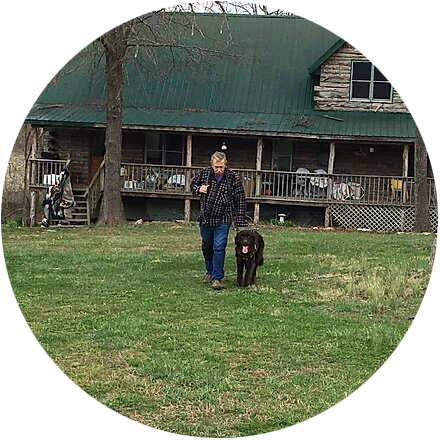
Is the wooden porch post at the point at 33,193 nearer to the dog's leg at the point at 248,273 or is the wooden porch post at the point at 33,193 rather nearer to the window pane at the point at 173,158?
the window pane at the point at 173,158

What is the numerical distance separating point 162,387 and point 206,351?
2.97ft

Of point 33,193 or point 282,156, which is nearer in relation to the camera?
point 33,193

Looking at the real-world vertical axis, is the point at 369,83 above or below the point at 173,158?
above

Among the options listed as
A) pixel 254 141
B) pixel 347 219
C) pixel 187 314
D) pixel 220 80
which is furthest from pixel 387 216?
pixel 187 314

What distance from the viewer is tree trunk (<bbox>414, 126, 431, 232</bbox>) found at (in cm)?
1858

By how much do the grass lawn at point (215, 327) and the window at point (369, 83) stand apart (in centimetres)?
942

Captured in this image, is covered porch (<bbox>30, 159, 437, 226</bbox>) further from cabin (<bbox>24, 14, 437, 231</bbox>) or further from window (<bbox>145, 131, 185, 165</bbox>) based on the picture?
window (<bbox>145, 131, 185, 165</bbox>)

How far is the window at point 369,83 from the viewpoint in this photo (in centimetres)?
2125

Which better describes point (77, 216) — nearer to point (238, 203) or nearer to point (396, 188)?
point (396, 188)

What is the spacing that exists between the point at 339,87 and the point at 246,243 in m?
12.9

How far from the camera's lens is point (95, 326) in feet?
24.5

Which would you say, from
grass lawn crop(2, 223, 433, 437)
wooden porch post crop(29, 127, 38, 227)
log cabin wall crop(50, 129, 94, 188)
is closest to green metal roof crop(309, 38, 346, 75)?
log cabin wall crop(50, 129, 94, 188)

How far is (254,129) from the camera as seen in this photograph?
20297 mm

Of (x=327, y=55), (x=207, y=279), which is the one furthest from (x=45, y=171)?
(x=207, y=279)
